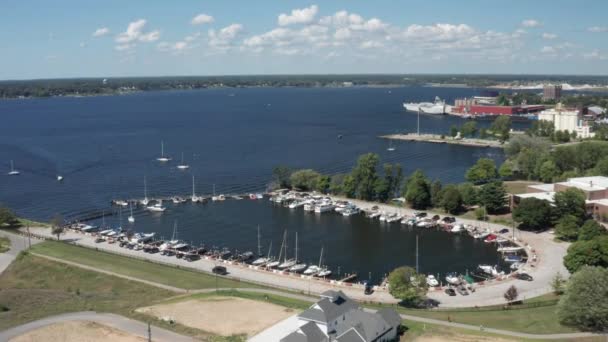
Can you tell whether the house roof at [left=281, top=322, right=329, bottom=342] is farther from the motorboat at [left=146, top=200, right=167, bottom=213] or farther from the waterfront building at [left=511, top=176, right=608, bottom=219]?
the motorboat at [left=146, top=200, right=167, bottom=213]

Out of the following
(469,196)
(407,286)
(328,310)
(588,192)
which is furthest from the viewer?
(469,196)

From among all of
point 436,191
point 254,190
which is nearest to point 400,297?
point 436,191

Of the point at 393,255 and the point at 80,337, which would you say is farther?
the point at 393,255

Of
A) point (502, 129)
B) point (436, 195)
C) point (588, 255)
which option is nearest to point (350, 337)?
point (588, 255)

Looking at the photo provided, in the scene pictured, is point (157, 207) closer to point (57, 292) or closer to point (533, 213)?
point (57, 292)

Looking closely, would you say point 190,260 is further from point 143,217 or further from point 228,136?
point 228,136
